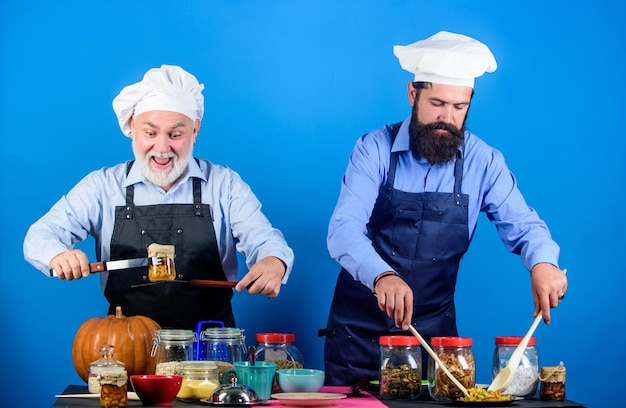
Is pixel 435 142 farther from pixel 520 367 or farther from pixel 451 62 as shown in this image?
pixel 520 367

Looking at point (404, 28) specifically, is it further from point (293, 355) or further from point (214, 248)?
point (293, 355)

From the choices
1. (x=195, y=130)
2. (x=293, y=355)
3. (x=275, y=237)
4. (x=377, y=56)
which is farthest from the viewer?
(x=377, y=56)

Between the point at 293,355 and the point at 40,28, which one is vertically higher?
the point at 40,28

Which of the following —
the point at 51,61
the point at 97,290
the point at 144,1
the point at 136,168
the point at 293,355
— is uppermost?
the point at 144,1

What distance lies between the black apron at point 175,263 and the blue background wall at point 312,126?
2.49 feet

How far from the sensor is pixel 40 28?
185 inches

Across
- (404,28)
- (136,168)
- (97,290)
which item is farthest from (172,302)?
(404,28)

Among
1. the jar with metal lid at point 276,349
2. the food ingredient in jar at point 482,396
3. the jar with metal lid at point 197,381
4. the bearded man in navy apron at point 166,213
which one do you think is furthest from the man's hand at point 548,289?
the jar with metal lid at point 197,381

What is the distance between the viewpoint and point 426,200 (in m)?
3.94

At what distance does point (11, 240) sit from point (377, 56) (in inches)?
78.2

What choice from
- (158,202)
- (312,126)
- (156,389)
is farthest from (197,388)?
(312,126)

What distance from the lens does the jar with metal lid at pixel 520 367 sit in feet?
9.84

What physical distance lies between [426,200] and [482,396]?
4.17ft

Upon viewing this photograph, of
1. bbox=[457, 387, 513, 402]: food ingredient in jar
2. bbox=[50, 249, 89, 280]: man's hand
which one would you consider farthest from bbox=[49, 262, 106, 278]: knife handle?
bbox=[457, 387, 513, 402]: food ingredient in jar
